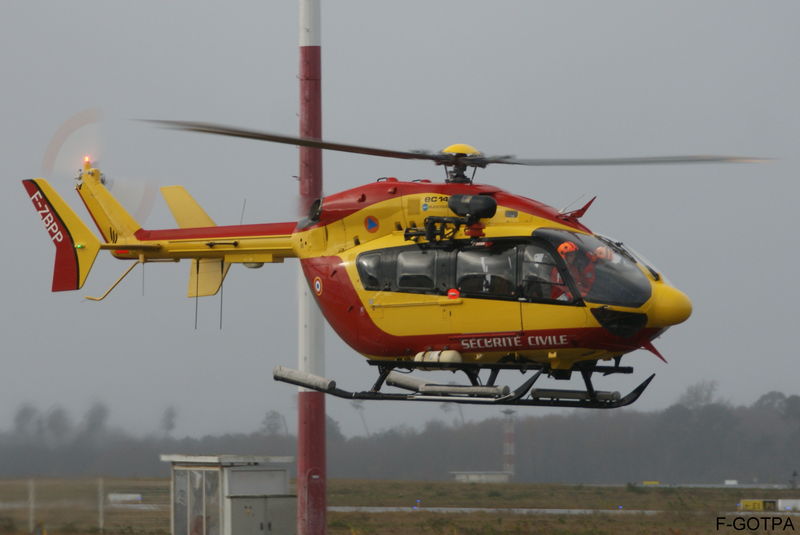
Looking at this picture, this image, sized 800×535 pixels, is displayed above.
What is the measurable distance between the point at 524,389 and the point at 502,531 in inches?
707

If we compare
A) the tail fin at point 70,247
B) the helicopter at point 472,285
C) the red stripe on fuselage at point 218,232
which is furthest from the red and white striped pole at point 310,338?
the helicopter at point 472,285

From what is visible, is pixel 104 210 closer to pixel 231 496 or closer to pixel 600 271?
pixel 231 496

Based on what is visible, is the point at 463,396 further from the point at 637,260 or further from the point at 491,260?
the point at 637,260

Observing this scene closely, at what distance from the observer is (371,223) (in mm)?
17391

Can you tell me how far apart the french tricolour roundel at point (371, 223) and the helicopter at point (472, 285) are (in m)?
0.02

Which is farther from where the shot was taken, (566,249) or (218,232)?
(218,232)

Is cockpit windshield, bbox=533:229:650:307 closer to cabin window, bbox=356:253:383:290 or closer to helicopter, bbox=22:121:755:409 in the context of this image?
helicopter, bbox=22:121:755:409

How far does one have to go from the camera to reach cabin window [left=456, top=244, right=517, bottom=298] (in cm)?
1588

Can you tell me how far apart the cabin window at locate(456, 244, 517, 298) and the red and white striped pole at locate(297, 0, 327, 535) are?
9.45m

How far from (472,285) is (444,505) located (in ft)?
110

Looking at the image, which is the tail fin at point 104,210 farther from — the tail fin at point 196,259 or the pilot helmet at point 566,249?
the pilot helmet at point 566,249

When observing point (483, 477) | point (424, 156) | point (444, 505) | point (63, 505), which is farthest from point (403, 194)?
point (483, 477)

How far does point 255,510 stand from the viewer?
24.0 meters

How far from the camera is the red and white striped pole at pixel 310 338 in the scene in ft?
83.4
